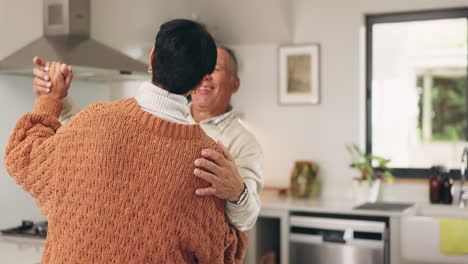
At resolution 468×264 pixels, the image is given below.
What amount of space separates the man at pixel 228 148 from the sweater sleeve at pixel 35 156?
0.63 ft

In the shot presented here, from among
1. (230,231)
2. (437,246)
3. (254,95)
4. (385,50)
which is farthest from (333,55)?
(230,231)

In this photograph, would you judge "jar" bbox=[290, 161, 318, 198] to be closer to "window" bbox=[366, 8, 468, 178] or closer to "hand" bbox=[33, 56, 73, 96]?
"window" bbox=[366, 8, 468, 178]

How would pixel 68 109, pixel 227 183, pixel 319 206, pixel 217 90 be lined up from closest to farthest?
pixel 227 183
pixel 68 109
pixel 217 90
pixel 319 206

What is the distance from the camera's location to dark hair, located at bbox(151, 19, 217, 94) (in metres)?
1.19

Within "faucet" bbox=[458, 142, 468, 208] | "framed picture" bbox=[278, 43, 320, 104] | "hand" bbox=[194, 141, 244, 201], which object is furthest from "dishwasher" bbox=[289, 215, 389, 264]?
"hand" bbox=[194, 141, 244, 201]

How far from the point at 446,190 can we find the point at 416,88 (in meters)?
3.12

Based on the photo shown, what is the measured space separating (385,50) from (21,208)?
3.53m

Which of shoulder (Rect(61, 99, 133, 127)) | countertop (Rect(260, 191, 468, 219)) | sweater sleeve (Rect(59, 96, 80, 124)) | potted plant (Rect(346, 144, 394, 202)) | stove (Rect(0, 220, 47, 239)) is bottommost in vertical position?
countertop (Rect(260, 191, 468, 219))

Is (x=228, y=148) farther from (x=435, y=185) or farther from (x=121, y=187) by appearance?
(x=435, y=185)

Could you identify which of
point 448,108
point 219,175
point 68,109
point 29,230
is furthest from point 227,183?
point 448,108

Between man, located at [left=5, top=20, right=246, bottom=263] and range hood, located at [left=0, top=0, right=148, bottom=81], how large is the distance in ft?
4.21

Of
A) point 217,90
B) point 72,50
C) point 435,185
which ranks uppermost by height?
point 72,50

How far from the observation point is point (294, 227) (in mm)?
3795

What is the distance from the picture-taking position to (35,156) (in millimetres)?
1209
